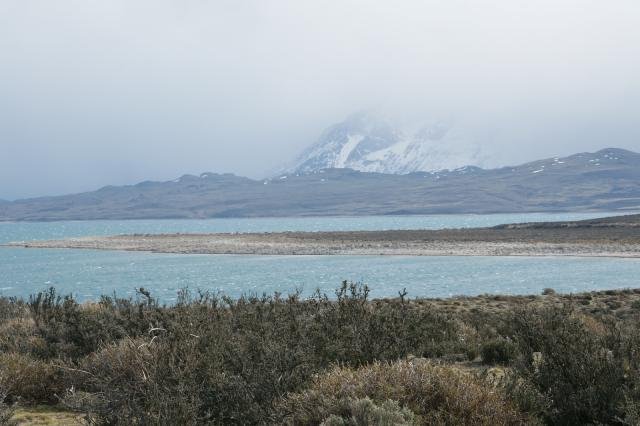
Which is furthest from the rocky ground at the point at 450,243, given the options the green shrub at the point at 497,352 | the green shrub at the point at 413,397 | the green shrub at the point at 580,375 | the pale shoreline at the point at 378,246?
the green shrub at the point at 413,397

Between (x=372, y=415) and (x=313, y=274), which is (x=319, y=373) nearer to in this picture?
(x=372, y=415)

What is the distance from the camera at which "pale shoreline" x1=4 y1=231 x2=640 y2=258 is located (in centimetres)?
5975

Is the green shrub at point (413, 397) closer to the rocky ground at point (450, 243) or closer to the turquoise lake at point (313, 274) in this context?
the turquoise lake at point (313, 274)

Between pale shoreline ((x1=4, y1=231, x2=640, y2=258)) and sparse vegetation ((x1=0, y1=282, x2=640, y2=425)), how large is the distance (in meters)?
49.9

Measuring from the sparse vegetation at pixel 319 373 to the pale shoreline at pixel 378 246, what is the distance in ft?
164

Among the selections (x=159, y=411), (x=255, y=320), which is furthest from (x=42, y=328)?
(x=159, y=411)

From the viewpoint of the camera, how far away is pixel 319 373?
6.45m

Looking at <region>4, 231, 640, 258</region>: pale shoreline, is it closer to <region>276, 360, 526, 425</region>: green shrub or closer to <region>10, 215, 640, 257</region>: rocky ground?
<region>10, 215, 640, 257</region>: rocky ground

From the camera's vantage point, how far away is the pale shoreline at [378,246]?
5975 cm

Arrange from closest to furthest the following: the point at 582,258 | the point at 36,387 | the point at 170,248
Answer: the point at 36,387 < the point at 582,258 < the point at 170,248

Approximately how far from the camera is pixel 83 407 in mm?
6004

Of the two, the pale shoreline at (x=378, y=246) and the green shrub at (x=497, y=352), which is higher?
the green shrub at (x=497, y=352)

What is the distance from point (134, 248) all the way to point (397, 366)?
78048mm

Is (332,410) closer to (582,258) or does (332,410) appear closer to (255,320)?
(255,320)
